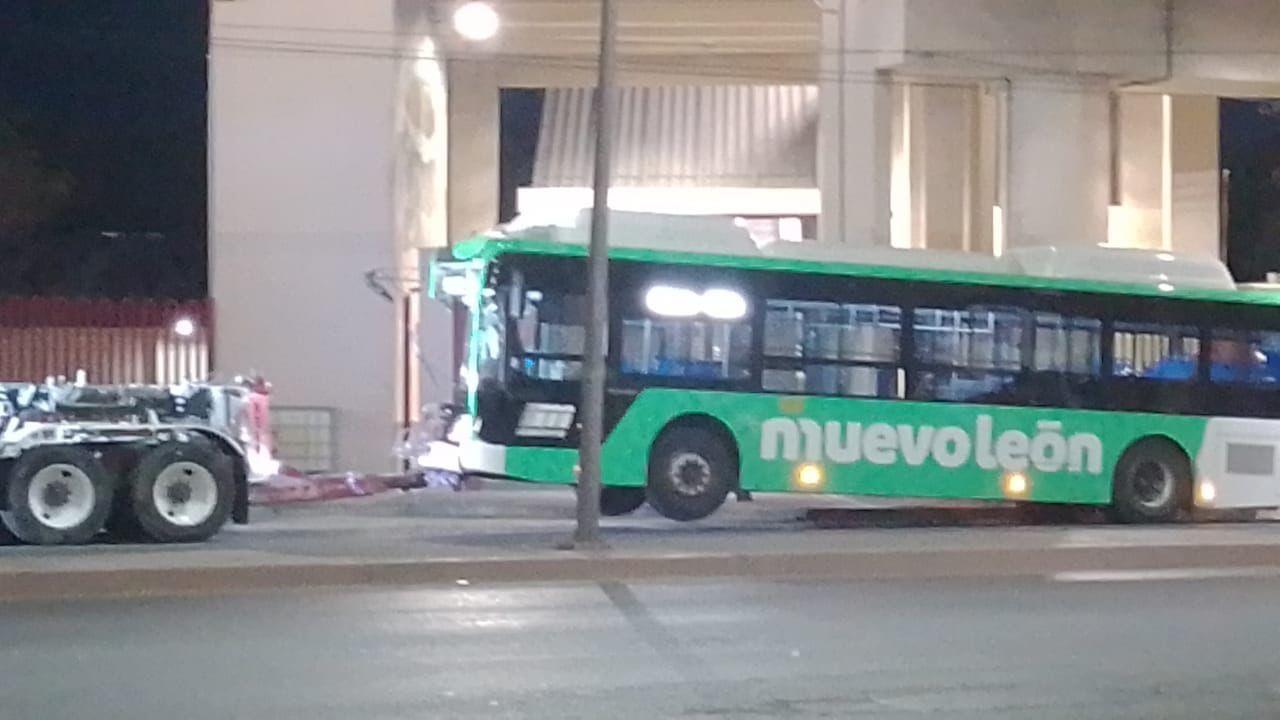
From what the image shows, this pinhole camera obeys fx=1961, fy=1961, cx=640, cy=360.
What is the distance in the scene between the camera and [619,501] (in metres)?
22.5

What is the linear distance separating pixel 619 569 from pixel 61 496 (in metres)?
5.64

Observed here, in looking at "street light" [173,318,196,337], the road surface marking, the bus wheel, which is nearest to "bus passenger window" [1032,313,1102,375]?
the bus wheel

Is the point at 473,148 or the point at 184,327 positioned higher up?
the point at 473,148

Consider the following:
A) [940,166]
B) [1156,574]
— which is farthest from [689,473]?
[940,166]

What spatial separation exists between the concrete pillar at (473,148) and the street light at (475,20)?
6.44 meters

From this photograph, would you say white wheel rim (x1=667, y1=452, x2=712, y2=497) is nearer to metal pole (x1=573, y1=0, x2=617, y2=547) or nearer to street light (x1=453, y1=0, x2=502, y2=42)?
metal pole (x1=573, y1=0, x2=617, y2=547)

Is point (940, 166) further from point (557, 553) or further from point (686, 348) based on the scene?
point (557, 553)

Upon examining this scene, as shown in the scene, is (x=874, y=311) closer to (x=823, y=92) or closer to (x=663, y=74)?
(x=823, y=92)

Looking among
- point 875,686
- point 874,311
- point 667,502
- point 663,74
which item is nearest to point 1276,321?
point 874,311

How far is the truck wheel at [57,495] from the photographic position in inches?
738

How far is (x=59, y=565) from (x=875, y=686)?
8436 millimetres

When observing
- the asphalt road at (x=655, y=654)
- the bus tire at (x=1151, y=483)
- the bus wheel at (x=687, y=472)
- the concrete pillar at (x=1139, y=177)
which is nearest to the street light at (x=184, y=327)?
the bus wheel at (x=687, y=472)

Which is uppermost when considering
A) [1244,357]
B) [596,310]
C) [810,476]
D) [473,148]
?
[473,148]

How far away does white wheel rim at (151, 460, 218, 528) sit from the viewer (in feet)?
63.0
